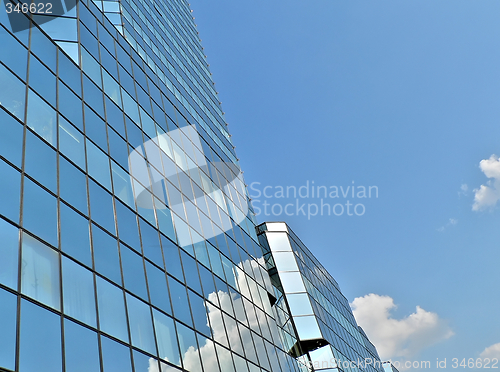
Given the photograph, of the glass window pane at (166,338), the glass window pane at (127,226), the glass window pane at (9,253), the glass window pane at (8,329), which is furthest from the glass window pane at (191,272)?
the glass window pane at (8,329)

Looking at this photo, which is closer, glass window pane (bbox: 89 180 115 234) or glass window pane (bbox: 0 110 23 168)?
glass window pane (bbox: 0 110 23 168)

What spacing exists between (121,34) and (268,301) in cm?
1870

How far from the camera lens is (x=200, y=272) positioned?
19641 mm

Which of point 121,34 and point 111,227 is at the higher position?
point 121,34

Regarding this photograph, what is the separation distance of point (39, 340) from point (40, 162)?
5.49 m

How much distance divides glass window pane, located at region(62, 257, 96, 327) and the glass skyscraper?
0.04 meters

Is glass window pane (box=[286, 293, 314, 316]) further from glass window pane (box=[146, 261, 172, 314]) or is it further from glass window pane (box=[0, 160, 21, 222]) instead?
glass window pane (box=[0, 160, 21, 222])

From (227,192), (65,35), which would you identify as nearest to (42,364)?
(65,35)

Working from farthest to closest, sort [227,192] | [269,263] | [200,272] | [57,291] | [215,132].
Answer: [215,132] < [269,263] < [227,192] < [200,272] < [57,291]

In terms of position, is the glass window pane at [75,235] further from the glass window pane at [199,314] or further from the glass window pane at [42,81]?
the glass window pane at [199,314]

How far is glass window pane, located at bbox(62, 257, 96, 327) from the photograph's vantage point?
10898 mm

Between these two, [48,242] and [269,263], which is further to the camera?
[269,263]

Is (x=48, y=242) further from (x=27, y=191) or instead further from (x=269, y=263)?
(x=269, y=263)

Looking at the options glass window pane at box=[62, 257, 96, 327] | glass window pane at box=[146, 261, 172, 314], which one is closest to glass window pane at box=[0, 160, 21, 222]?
glass window pane at box=[62, 257, 96, 327]
